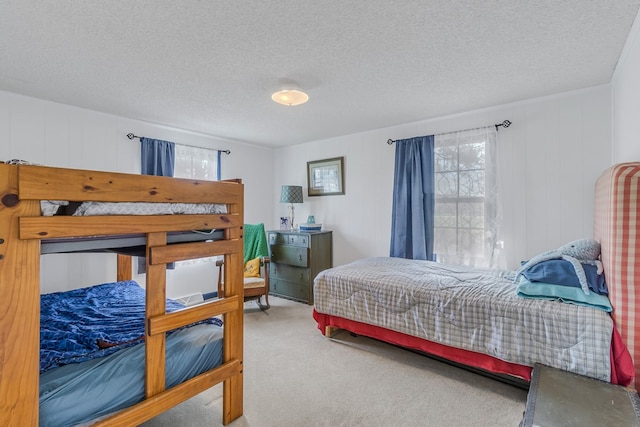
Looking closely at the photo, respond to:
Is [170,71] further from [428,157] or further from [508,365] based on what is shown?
[508,365]

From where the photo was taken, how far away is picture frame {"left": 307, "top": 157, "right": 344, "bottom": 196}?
4.55 metres

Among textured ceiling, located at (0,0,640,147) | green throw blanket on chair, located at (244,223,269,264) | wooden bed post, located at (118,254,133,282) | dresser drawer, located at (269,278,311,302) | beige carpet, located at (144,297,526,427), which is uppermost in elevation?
textured ceiling, located at (0,0,640,147)

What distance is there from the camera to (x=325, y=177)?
4742 millimetres

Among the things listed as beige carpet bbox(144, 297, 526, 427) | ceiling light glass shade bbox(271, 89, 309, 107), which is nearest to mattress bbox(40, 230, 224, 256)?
beige carpet bbox(144, 297, 526, 427)

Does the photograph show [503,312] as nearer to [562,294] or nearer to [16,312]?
[562,294]

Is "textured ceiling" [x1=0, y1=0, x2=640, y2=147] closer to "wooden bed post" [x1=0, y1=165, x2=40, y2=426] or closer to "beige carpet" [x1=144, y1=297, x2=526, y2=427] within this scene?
"wooden bed post" [x1=0, y1=165, x2=40, y2=426]

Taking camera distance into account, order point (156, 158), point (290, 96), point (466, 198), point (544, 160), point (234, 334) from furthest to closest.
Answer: point (156, 158)
point (466, 198)
point (544, 160)
point (290, 96)
point (234, 334)

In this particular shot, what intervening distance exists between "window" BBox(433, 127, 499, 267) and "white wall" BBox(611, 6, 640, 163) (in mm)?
970

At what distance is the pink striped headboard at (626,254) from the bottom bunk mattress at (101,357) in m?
2.30

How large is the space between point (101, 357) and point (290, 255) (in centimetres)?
291

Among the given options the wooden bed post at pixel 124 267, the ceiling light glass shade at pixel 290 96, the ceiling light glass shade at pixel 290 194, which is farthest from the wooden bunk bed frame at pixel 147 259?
the ceiling light glass shade at pixel 290 194

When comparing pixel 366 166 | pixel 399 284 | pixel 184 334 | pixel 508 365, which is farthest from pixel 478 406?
pixel 366 166

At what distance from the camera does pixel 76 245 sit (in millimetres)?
1340

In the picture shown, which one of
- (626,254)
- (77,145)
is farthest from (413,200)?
(77,145)
